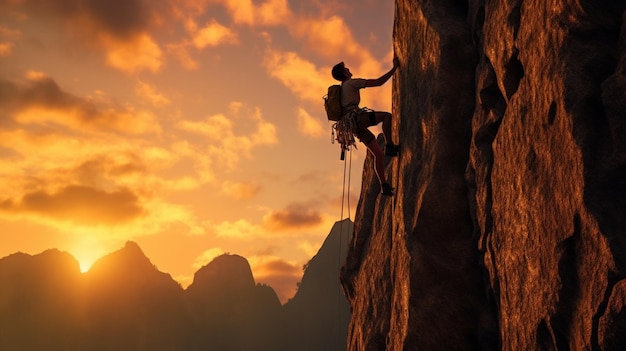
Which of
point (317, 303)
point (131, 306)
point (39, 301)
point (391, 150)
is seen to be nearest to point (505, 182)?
point (391, 150)

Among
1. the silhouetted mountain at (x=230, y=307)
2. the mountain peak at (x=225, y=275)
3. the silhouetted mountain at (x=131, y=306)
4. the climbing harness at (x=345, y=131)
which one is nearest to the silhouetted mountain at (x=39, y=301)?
the silhouetted mountain at (x=131, y=306)

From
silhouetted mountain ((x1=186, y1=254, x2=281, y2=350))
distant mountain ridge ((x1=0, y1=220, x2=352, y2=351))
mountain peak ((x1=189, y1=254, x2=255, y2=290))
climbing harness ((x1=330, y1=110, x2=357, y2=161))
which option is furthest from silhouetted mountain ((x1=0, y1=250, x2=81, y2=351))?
climbing harness ((x1=330, y1=110, x2=357, y2=161))

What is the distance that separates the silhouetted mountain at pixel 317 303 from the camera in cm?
16138

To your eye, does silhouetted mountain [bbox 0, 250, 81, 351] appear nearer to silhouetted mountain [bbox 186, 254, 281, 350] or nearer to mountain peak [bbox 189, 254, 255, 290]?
silhouetted mountain [bbox 186, 254, 281, 350]

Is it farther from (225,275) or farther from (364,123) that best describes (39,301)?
(364,123)

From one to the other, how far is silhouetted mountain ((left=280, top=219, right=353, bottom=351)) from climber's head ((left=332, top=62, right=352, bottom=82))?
477ft

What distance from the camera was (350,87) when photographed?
13609 millimetres

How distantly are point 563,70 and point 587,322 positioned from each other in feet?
11.0

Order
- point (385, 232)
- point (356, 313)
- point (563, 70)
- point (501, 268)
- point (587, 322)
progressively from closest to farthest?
point (587, 322), point (563, 70), point (501, 268), point (385, 232), point (356, 313)

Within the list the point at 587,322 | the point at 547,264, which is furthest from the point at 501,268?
the point at 587,322

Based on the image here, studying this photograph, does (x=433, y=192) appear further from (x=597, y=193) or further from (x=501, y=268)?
(x=597, y=193)

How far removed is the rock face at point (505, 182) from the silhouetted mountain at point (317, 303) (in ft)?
482

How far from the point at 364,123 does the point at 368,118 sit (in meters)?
0.15

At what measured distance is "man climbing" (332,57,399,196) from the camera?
13422 mm
